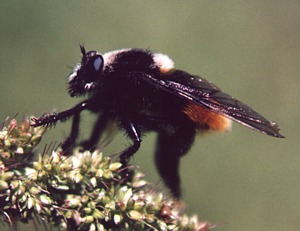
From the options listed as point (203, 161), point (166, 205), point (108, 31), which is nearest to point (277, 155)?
point (203, 161)

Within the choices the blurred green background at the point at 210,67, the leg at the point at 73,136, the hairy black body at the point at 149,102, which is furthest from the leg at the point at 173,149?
the blurred green background at the point at 210,67

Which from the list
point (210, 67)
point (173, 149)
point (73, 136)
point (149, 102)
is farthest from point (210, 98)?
point (210, 67)

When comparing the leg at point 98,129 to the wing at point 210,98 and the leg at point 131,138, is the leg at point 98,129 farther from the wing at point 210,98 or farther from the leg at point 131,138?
the wing at point 210,98

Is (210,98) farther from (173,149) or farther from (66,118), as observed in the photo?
(66,118)

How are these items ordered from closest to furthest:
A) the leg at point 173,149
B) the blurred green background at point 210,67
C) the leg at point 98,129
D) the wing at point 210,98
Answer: the wing at point 210,98 < the leg at point 98,129 < the leg at point 173,149 < the blurred green background at point 210,67

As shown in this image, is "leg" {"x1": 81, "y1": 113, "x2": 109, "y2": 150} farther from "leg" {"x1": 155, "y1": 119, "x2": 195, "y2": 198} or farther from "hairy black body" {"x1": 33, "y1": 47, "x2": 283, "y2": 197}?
"leg" {"x1": 155, "y1": 119, "x2": 195, "y2": 198}

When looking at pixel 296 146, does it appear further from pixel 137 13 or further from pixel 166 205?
pixel 166 205

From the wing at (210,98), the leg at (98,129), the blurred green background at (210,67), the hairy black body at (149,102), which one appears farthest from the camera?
the blurred green background at (210,67)
